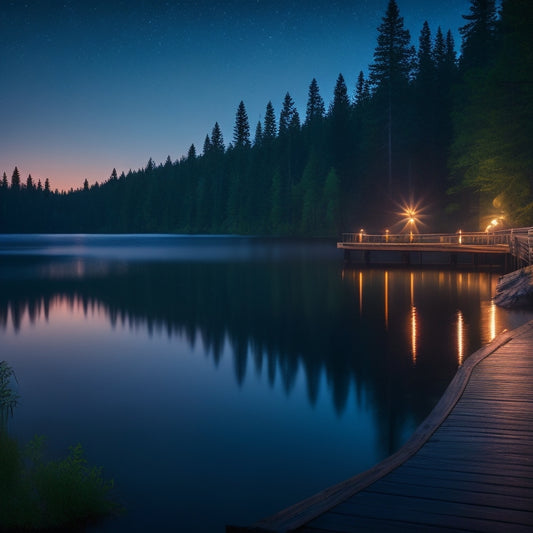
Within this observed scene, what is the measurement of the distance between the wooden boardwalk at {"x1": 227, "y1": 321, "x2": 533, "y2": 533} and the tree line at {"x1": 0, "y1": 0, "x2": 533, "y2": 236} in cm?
2848

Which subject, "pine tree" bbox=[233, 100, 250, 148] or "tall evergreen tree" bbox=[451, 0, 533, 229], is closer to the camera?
"tall evergreen tree" bbox=[451, 0, 533, 229]

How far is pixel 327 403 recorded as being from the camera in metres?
10.7

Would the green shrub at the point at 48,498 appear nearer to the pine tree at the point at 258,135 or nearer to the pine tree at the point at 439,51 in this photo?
the pine tree at the point at 439,51

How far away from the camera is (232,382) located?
40.8 ft

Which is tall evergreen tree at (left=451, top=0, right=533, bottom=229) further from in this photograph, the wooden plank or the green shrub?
the green shrub

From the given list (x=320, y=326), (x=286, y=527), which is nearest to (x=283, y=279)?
(x=320, y=326)

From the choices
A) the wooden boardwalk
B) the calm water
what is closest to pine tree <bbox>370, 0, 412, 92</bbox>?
the calm water

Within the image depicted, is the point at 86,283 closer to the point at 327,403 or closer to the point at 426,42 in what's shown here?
the point at 327,403

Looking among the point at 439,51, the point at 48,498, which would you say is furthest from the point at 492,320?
the point at 439,51

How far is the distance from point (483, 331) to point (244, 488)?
12.0 metres

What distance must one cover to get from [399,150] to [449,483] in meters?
61.3

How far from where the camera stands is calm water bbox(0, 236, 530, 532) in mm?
7289

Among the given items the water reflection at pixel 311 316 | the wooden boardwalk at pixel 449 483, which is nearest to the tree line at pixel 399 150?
the water reflection at pixel 311 316

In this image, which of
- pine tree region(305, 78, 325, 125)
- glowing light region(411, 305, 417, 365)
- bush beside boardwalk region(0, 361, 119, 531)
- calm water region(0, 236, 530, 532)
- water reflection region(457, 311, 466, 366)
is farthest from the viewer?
pine tree region(305, 78, 325, 125)
